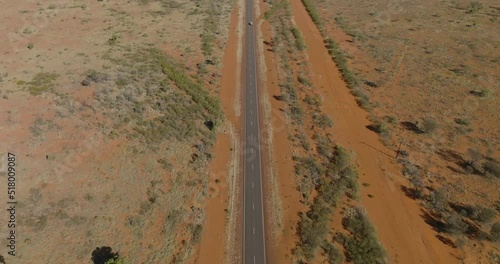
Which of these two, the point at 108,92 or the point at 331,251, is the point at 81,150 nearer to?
the point at 108,92

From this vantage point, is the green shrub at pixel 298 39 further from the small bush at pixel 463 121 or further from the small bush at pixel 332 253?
the small bush at pixel 332 253

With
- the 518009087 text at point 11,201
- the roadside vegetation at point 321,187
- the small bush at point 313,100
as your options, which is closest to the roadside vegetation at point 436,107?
the roadside vegetation at point 321,187

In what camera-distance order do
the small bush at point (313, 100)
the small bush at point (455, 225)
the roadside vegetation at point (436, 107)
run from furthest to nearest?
the small bush at point (313, 100) < the roadside vegetation at point (436, 107) < the small bush at point (455, 225)

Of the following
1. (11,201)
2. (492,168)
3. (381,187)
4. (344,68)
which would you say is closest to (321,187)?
(381,187)

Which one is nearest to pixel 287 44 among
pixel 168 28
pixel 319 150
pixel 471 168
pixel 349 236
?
pixel 168 28

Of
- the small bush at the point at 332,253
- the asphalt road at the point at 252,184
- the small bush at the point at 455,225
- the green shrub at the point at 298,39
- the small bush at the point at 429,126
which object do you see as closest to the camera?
the small bush at the point at 332,253

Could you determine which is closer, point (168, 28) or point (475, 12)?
point (168, 28)

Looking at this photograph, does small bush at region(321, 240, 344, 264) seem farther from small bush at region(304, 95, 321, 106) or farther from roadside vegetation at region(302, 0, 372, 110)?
roadside vegetation at region(302, 0, 372, 110)

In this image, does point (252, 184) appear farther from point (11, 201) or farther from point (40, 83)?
point (40, 83)
